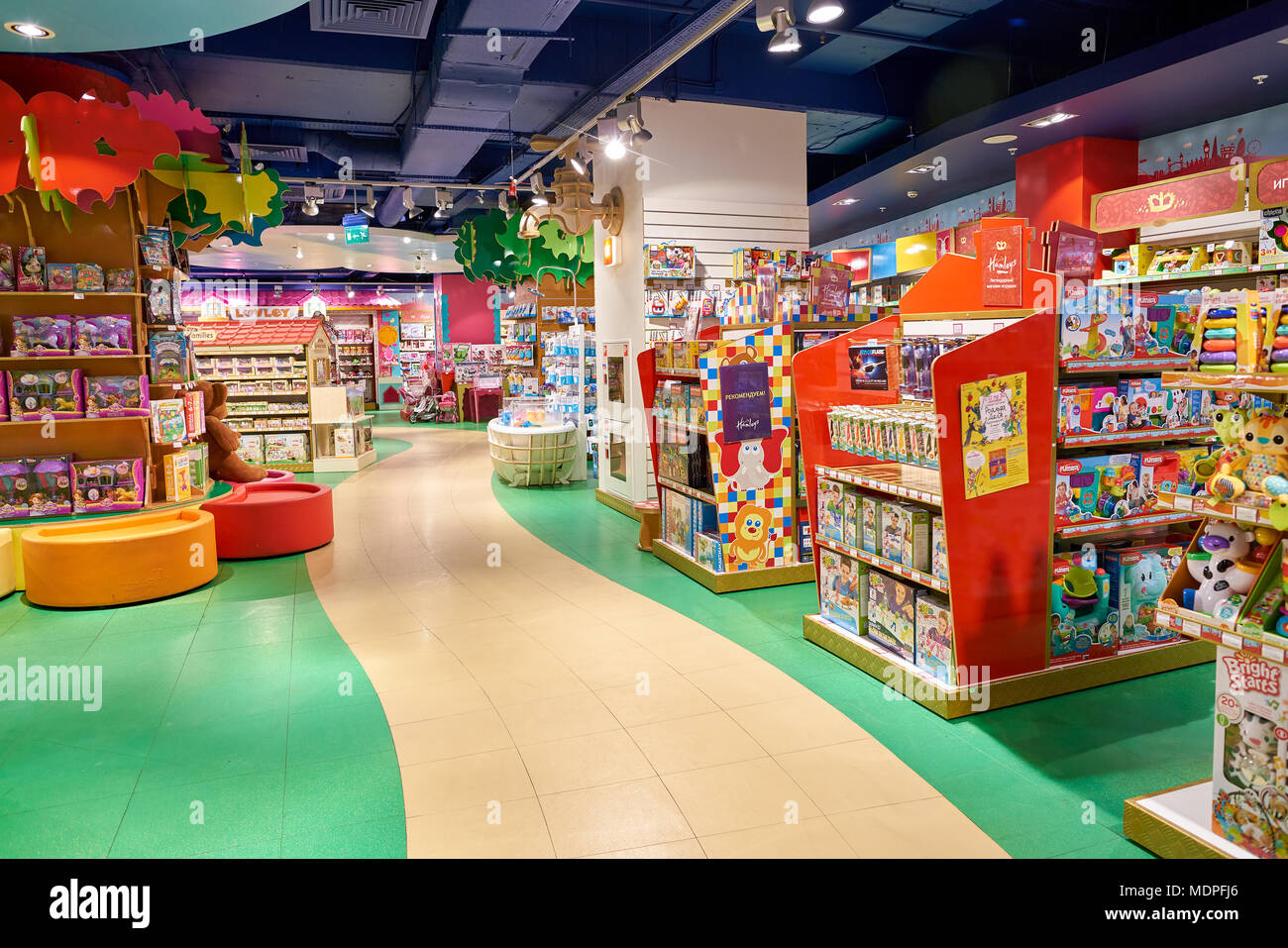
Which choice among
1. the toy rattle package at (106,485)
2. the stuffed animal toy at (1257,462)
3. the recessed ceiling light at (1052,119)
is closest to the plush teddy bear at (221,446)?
the toy rattle package at (106,485)

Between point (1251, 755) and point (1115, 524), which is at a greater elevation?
point (1115, 524)

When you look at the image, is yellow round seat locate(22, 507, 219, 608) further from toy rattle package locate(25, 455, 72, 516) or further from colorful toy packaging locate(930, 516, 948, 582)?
colorful toy packaging locate(930, 516, 948, 582)

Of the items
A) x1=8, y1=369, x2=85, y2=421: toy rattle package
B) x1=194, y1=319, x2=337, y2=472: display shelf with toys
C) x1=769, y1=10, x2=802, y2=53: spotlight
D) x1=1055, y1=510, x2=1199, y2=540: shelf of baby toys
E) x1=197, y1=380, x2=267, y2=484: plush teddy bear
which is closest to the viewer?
x1=1055, y1=510, x2=1199, y2=540: shelf of baby toys

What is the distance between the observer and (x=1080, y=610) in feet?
13.3

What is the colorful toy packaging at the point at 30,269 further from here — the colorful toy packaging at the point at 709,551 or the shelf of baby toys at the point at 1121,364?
the shelf of baby toys at the point at 1121,364

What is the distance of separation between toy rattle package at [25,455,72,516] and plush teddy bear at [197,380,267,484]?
1.37 m

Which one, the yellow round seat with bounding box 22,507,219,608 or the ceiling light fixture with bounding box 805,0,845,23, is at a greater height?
the ceiling light fixture with bounding box 805,0,845,23

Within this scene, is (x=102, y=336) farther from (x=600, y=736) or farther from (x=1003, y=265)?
(x=1003, y=265)

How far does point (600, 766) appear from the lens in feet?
11.1

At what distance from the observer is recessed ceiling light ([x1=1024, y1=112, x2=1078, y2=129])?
25.0 feet

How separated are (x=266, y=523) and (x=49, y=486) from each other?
1.50 metres

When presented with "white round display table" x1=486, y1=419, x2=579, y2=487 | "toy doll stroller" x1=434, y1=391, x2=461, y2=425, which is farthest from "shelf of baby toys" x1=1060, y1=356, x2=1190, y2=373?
"toy doll stroller" x1=434, y1=391, x2=461, y2=425

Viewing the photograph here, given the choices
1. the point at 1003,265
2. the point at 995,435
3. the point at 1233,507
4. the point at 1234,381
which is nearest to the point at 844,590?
the point at 995,435

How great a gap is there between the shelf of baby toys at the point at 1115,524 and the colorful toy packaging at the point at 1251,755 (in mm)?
1403
